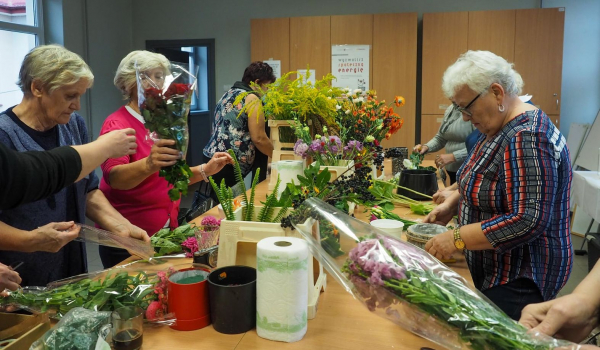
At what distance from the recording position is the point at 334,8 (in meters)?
6.26

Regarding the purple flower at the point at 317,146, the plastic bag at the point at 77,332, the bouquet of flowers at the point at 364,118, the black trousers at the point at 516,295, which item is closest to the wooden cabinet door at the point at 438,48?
the bouquet of flowers at the point at 364,118

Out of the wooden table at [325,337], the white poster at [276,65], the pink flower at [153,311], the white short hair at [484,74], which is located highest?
the white poster at [276,65]

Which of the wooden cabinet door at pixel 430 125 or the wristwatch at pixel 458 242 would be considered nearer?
the wristwatch at pixel 458 242

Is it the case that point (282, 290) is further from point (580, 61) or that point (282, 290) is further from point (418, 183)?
point (580, 61)

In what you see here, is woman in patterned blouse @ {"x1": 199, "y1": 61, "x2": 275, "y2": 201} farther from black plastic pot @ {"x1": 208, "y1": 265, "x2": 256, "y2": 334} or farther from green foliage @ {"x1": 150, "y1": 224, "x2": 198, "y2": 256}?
black plastic pot @ {"x1": 208, "y1": 265, "x2": 256, "y2": 334}

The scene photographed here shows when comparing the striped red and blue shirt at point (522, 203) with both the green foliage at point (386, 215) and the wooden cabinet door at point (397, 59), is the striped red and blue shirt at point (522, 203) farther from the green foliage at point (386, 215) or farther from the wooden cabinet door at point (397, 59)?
the wooden cabinet door at point (397, 59)

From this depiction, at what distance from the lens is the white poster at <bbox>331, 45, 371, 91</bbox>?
5.78 metres

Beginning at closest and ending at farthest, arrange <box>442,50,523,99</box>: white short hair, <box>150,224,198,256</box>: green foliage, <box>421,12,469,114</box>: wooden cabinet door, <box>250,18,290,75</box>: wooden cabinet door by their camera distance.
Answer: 1. <box>442,50,523,99</box>: white short hair
2. <box>150,224,198,256</box>: green foliage
3. <box>421,12,469,114</box>: wooden cabinet door
4. <box>250,18,290,75</box>: wooden cabinet door

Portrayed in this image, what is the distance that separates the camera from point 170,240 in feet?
5.90

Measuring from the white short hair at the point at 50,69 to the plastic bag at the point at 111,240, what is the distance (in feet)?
1.85

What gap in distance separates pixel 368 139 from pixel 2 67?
14.4ft

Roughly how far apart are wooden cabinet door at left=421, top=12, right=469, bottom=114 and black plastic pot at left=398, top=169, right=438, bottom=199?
322 centimetres

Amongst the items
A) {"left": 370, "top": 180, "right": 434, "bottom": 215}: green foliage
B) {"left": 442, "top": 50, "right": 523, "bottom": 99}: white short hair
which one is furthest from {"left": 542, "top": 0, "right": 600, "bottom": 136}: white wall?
{"left": 442, "top": 50, "right": 523, "bottom": 99}: white short hair

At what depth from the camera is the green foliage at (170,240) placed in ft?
5.68
